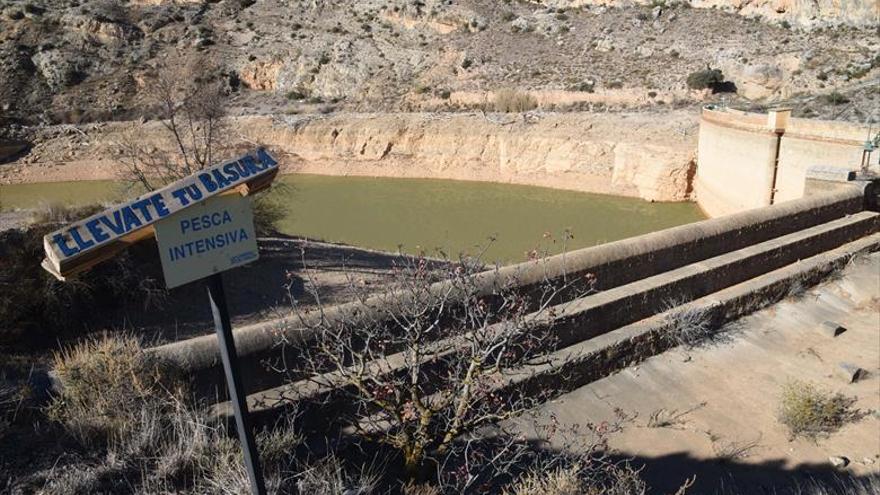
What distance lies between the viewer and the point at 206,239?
294cm

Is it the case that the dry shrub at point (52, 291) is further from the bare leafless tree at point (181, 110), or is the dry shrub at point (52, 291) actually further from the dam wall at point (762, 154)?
the bare leafless tree at point (181, 110)

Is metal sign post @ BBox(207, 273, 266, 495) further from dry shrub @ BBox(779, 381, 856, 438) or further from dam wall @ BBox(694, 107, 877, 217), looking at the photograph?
dam wall @ BBox(694, 107, 877, 217)

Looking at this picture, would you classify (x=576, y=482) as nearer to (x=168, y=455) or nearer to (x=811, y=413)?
(x=168, y=455)

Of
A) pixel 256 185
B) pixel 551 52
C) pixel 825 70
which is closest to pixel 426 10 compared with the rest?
pixel 551 52

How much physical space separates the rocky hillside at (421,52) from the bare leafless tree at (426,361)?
1034 inches

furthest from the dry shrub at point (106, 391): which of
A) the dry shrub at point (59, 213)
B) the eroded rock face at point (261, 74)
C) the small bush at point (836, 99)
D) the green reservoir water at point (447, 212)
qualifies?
the eroded rock face at point (261, 74)

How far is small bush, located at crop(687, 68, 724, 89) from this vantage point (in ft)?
108

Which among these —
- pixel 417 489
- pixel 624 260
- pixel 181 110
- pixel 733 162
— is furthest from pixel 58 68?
pixel 417 489

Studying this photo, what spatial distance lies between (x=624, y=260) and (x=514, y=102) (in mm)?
30244

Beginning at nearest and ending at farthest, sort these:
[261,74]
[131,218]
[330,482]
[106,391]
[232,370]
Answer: [131,218] → [232,370] → [330,482] → [106,391] → [261,74]

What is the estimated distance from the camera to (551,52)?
41.4m

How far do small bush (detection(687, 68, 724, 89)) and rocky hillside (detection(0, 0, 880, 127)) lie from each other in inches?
19.2

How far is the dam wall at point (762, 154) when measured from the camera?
58.2ft

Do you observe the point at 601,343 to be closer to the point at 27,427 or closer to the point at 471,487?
the point at 471,487
